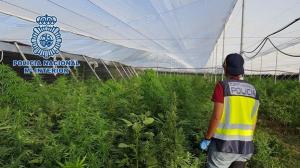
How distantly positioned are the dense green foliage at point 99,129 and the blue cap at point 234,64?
745 millimetres

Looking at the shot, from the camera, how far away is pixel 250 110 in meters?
3.14

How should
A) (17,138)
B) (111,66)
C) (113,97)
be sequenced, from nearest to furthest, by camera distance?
(17,138) → (113,97) → (111,66)

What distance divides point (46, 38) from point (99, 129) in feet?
15.7

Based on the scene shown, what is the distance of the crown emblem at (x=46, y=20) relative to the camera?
19.8 ft

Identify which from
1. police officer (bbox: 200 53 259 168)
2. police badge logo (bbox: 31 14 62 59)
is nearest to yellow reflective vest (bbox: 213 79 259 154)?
police officer (bbox: 200 53 259 168)

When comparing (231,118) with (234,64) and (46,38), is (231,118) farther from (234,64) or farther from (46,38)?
(46,38)

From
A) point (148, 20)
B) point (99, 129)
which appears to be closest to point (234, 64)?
point (99, 129)

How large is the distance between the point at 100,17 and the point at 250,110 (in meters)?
3.63

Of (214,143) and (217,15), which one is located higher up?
(217,15)

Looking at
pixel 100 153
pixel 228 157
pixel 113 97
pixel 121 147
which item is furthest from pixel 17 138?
pixel 228 157

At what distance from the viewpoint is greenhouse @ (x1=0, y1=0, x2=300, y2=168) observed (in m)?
3.10

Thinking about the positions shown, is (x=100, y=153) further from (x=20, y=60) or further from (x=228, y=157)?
(x=20, y=60)

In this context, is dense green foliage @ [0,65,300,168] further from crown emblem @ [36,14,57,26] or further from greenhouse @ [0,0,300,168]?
crown emblem @ [36,14,57,26]

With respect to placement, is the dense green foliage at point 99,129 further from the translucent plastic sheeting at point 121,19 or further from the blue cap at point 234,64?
the translucent plastic sheeting at point 121,19
